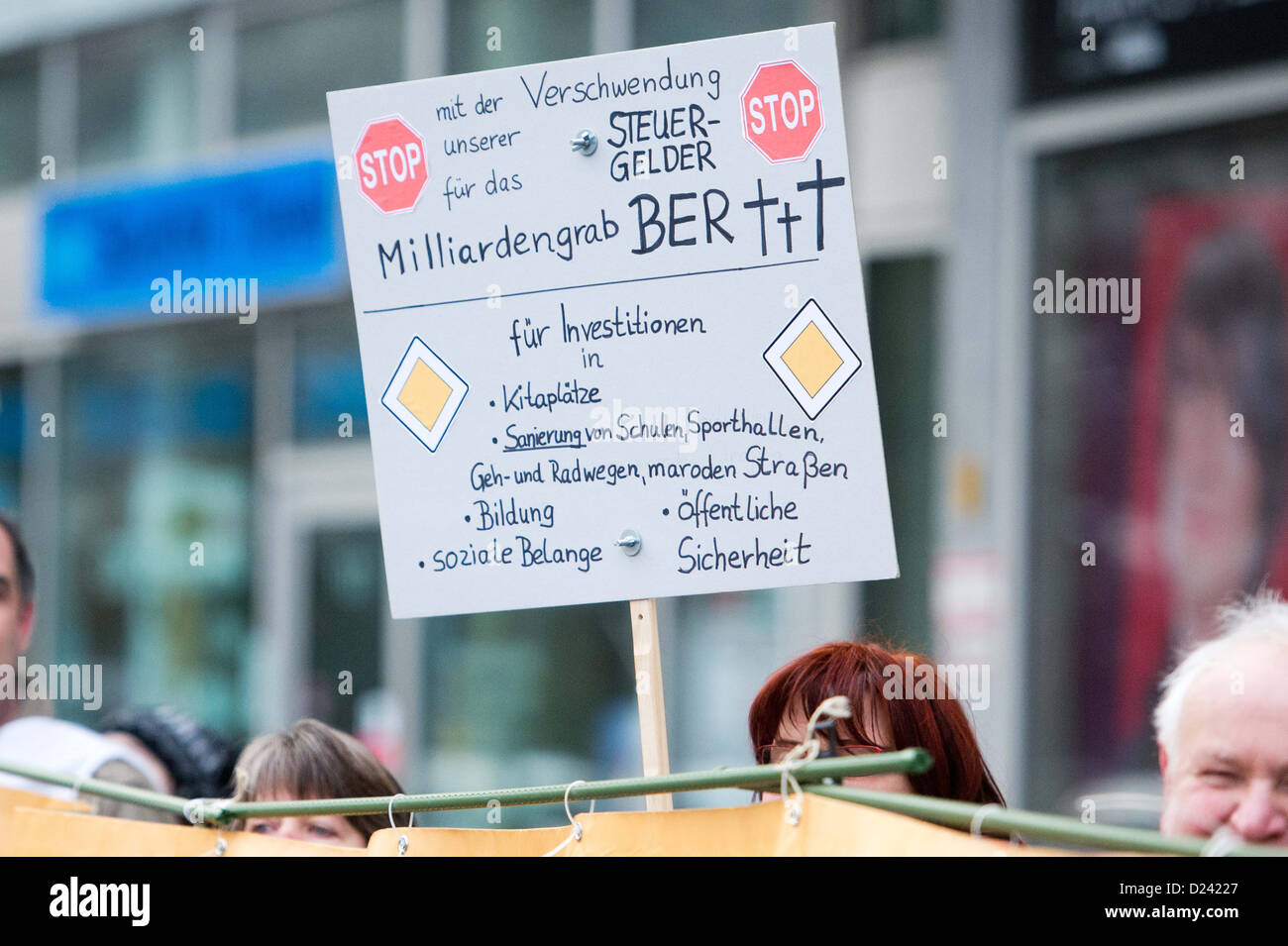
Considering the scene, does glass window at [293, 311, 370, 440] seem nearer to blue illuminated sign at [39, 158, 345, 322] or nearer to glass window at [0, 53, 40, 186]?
blue illuminated sign at [39, 158, 345, 322]

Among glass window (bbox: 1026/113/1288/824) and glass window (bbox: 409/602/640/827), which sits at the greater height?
glass window (bbox: 1026/113/1288/824)

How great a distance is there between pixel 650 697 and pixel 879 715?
405 mm

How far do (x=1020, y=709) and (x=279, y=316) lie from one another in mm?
4784

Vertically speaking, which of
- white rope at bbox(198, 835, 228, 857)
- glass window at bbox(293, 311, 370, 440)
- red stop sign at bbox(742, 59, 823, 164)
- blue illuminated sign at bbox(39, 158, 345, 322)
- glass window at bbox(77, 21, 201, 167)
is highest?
glass window at bbox(77, 21, 201, 167)

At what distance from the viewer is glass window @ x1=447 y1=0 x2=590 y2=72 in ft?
26.6

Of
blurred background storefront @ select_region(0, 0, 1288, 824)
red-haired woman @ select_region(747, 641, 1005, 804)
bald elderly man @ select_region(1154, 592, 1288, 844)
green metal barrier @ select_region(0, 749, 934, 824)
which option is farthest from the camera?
blurred background storefront @ select_region(0, 0, 1288, 824)

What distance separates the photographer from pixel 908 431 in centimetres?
674

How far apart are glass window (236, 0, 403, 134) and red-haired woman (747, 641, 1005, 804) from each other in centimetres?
676

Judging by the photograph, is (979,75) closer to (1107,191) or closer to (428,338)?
(1107,191)

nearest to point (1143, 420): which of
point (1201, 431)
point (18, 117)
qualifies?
point (1201, 431)

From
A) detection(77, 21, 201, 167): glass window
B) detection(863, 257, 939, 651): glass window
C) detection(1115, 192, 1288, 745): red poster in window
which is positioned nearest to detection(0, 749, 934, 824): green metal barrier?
detection(1115, 192, 1288, 745): red poster in window

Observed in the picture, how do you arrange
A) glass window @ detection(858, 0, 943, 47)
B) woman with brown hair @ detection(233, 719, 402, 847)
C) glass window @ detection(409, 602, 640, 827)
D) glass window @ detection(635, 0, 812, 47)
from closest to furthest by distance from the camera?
woman with brown hair @ detection(233, 719, 402, 847) < glass window @ detection(858, 0, 943, 47) < glass window @ detection(635, 0, 812, 47) < glass window @ detection(409, 602, 640, 827)

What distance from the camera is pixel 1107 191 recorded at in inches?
A: 247
